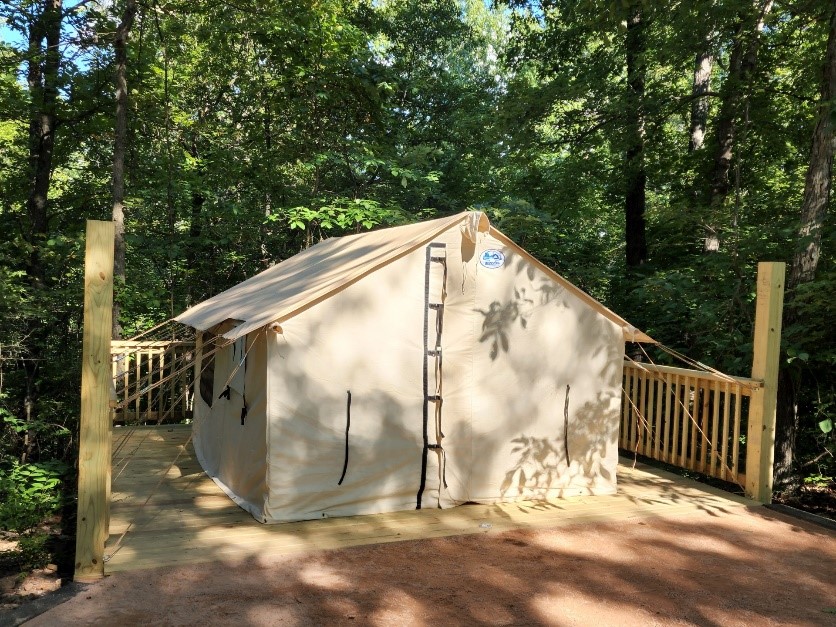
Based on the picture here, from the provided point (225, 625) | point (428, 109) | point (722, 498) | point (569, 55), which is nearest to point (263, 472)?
point (225, 625)

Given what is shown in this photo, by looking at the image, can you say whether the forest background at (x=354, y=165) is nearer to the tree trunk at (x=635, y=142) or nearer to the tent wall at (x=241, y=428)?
the tree trunk at (x=635, y=142)

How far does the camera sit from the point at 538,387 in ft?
17.1

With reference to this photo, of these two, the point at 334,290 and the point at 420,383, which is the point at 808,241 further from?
the point at 334,290

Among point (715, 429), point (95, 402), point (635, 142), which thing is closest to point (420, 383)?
point (95, 402)

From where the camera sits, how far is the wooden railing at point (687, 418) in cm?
547

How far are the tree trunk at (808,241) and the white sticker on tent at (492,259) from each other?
2502 millimetres

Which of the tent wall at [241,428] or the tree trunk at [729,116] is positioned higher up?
the tree trunk at [729,116]

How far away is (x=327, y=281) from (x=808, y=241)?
12.8 ft

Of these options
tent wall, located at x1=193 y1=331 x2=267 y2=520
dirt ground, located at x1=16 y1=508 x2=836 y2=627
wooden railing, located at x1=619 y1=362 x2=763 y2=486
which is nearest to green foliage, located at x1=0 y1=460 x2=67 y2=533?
tent wall, located at x1=193 y1=331 x2=267 y2=520

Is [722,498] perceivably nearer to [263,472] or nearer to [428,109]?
[263,472]

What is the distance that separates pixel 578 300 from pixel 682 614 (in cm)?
259

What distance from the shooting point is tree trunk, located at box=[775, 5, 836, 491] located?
557 centimetres

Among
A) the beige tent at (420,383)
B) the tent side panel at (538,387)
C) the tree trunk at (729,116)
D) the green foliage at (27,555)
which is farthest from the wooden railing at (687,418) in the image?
the green foliage at (27,555)

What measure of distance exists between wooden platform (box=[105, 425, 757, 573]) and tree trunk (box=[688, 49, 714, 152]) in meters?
6.40
